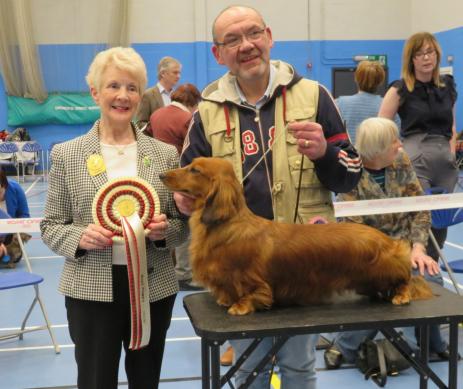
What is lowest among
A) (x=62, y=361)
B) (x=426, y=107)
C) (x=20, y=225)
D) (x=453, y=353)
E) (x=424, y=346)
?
(x=62, y=361)

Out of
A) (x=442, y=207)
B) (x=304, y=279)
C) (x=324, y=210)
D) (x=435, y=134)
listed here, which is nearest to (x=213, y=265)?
(x=304, y=279)

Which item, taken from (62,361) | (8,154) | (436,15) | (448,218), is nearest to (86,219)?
(62,361)

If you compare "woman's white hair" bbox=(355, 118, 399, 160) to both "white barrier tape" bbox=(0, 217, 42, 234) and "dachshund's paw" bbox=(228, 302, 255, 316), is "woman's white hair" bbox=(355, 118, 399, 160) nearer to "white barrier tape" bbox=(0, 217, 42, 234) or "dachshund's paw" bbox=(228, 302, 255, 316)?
"dachshund's paw" bbox=(228, 302, 255, 316)

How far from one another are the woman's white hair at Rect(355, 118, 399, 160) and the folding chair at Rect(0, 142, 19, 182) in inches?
461

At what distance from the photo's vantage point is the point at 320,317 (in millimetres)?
2014

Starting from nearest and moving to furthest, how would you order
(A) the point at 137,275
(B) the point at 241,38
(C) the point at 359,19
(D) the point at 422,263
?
1. (A) the point at 137,275
2. (B) the point at 241,38
3. (D) the point at 422,263
4. (C) the point at 359,19

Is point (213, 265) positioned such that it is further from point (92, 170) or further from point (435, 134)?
point (435, 134)

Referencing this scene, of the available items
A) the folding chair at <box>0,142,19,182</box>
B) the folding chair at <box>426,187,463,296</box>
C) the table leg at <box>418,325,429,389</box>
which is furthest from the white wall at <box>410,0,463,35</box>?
the table leg at <box>418,325,429,389</box>

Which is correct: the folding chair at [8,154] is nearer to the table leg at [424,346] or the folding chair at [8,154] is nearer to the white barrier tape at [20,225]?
the white barrier tape at [20,225]

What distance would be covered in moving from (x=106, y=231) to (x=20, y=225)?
2402 millimetres

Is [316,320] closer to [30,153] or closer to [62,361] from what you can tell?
[62,361]

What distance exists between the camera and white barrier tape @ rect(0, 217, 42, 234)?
4.21m

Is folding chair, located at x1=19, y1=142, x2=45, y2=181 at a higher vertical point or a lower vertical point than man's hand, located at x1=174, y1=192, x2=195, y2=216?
lower

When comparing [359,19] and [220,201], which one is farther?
[359,19]
